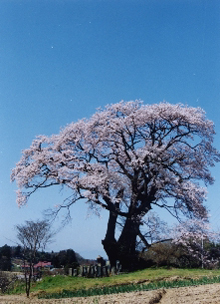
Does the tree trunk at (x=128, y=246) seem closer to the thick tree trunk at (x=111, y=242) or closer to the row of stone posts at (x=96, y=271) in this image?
the thick tree trunk at (x=111, y=242)

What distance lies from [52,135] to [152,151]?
21.1 feet

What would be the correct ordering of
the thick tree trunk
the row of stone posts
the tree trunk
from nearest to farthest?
the row of stone posts < the tree trunk < the thick tree trunk

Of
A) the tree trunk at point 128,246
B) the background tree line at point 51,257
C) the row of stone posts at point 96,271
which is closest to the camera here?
the row of stone posts at point 96,271

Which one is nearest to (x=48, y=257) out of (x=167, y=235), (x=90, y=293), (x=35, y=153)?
(x=35, y=153)

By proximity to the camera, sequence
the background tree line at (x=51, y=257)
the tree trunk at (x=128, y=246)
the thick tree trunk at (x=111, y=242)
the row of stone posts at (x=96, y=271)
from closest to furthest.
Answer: the row of stone posts at (x=96, y=271) < the tree trunk at (x=128, y=246) < the thick tree trunk at (x=111, y=242) < the background tree line at (x=51, y=257)

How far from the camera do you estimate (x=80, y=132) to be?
22422 mm

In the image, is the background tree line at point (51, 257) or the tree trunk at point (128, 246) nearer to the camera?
the tree trunk at point (128, 246)

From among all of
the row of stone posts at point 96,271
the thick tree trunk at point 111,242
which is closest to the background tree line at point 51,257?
the row of stone posts at point 96,271

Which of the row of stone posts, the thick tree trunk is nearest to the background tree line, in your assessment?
the row of stone posts

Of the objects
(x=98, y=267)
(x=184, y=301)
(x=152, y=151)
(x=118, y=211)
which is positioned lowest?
(x=184, y=301)

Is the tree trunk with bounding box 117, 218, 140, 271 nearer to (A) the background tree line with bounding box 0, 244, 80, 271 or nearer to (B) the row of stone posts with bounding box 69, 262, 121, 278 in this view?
(B) the row of stone posts with bounding box 69, 262, 121, 278

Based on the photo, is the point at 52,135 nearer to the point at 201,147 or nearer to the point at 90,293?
the point at 201,147

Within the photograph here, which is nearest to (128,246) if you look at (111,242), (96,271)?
(111,242)

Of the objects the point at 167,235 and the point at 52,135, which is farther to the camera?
the point at 52,135
